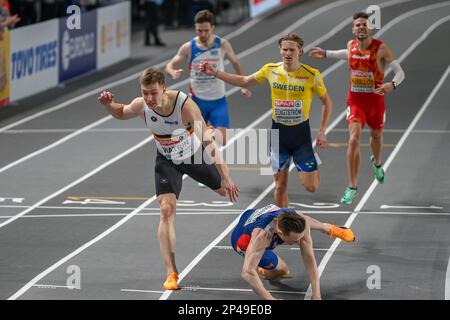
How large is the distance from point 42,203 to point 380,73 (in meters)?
4.47

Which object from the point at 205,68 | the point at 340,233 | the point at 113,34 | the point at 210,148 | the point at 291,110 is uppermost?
the point at 205,68

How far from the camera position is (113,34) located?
86.8 feet

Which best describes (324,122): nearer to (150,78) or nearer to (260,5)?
(150,78)

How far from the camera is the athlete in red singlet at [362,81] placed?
13.8 metres

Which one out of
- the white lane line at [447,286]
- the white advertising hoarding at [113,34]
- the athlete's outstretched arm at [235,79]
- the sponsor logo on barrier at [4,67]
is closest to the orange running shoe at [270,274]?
the white lane line at [447,286]

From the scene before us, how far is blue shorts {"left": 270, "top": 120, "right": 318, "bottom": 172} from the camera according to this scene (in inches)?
498

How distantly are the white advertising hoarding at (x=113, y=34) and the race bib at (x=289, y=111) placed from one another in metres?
13.2

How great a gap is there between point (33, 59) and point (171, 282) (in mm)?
12404

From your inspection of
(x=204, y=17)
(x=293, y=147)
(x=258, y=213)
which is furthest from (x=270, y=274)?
(x=204, y=17)

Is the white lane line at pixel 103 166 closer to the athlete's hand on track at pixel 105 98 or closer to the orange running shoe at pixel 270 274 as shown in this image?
the athlete's hand on track at pixel 105 98

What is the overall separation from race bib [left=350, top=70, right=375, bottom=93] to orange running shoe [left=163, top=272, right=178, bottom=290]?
453cm

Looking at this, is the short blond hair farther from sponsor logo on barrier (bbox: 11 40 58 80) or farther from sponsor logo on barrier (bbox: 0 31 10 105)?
sponsor logo on barrier (bbox: 11 40 58 80)

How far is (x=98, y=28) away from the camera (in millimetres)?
25312
